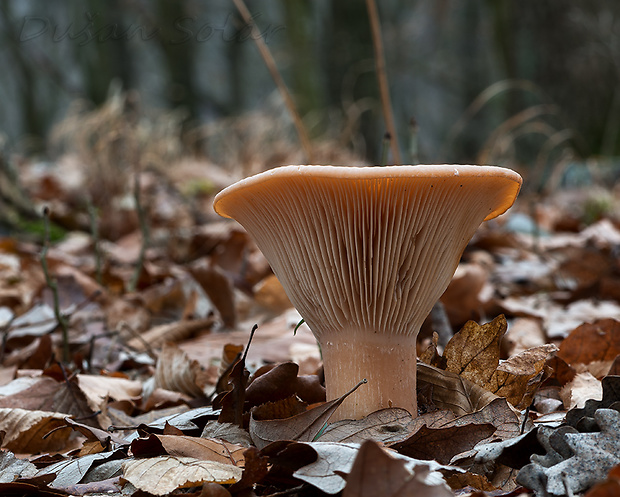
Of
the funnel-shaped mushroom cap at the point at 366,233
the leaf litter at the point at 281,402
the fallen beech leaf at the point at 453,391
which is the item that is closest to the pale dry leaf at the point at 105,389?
the leaf litter at the point at 281,402

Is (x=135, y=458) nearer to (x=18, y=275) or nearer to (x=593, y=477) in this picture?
(x=593, y=477)

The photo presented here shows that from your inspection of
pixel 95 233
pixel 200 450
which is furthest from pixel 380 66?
pixel 200 450

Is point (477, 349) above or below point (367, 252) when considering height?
below

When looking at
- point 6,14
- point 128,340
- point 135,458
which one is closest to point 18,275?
point 128,340

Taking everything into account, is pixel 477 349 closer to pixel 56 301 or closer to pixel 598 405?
pixel 598 405

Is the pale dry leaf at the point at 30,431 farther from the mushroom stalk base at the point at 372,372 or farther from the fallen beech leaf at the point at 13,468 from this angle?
the mushroom stalk base at the point at 372,372

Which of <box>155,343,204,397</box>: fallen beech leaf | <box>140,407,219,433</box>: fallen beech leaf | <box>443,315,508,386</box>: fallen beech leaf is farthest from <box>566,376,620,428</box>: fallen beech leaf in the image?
<box>155,343,204,397</box>: fallen beech leaf
